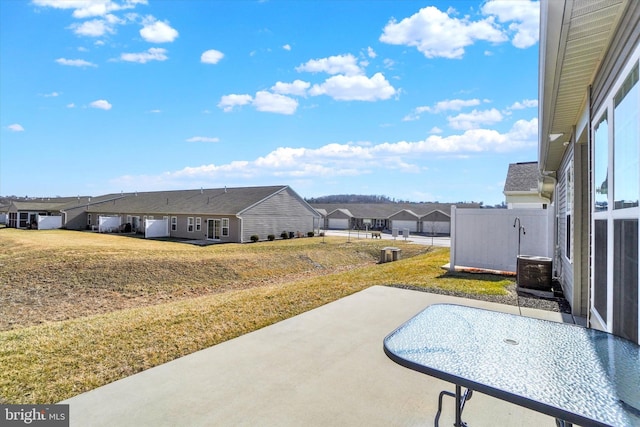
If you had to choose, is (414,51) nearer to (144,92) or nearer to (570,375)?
(570,375)

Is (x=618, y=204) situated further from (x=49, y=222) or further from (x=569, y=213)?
(x=49, y=222)

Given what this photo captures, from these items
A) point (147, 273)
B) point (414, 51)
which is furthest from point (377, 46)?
point (147, 273)

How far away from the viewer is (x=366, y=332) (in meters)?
4.97

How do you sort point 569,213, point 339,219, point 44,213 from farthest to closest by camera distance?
1. point 339,219
2. point 44,213
3. point 569,213

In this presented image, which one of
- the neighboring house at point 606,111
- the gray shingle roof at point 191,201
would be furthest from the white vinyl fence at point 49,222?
the neighboring house at point 606,111

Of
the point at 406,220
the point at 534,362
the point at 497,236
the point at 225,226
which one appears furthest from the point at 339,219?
the point at 534,362

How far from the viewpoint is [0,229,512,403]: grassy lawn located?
13.0 ft

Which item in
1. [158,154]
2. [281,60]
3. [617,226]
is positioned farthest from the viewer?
[158,154]

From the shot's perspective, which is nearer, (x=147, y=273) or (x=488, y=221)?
(x=488, y=221)

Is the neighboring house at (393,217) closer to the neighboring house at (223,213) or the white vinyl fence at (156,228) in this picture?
the neighboring house at (223,213)

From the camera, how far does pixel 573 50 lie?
3.13 m

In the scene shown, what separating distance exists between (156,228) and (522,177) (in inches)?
1072

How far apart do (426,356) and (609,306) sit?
2508mm

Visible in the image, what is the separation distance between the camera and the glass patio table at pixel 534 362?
4.72 ft
